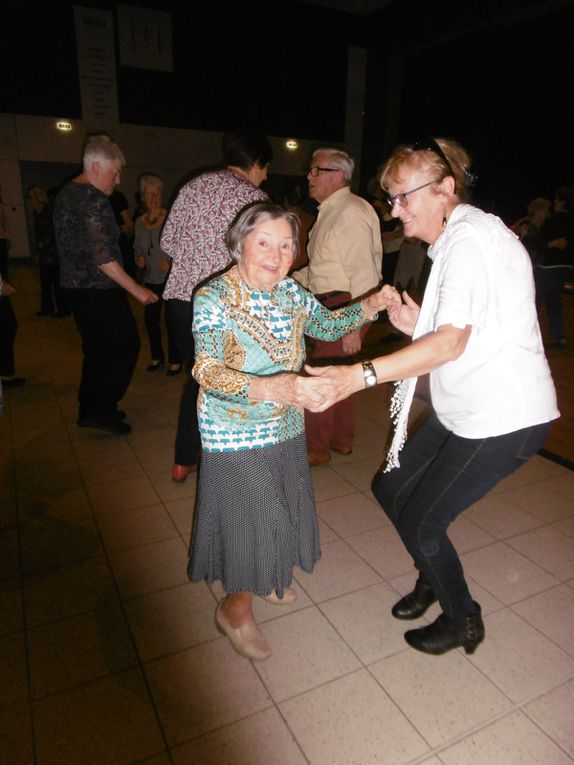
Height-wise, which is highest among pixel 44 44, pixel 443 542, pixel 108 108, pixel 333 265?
pixel 44 44

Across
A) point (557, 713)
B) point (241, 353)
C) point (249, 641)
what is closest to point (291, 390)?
point (241, 353)

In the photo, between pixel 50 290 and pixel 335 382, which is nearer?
pixel 335 382

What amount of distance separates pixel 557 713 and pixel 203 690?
1097 millimetres

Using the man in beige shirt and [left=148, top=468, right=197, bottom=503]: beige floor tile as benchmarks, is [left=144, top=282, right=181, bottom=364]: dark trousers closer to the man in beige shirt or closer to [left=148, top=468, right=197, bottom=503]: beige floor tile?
[left=148, top=468, right=197, bottom=503]: beige floor tile

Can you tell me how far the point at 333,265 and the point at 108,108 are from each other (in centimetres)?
915

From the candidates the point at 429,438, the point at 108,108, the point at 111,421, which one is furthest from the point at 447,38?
the point at 429,438

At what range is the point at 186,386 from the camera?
2627 millimetres

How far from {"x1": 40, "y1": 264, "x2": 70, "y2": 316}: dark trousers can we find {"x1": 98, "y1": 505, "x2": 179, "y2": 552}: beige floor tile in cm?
458

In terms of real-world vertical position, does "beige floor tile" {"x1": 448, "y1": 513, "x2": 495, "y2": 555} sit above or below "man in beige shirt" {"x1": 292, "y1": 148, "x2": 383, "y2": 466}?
below

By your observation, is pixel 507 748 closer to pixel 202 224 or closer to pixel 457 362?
pixel 457 362

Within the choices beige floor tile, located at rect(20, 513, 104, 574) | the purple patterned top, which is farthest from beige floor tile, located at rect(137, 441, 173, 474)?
the purple patterned top

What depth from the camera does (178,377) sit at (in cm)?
461

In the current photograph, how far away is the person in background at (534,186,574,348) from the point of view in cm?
561

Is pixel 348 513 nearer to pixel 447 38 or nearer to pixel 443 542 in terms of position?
pixel 443 542
